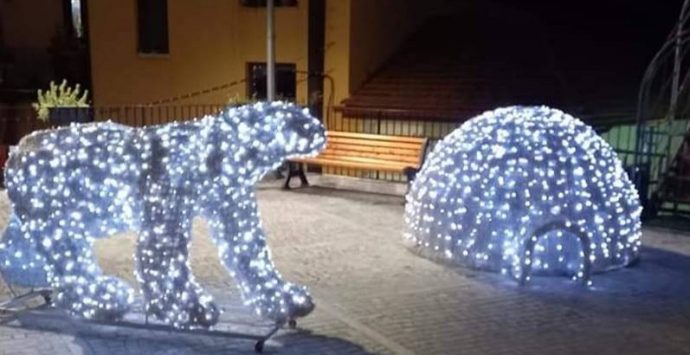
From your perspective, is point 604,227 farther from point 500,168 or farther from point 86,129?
point 86,129

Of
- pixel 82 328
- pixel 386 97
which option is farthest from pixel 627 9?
pixel 82 328

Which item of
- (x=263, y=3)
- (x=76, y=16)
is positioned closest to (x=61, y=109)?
(x=263, y=3)

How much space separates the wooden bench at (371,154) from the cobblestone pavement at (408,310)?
86.0 inches

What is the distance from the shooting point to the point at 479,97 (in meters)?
14.1

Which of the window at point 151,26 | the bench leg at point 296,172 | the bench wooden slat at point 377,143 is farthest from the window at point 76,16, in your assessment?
the bench wooden slat at point 377,143

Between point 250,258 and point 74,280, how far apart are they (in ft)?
4.40

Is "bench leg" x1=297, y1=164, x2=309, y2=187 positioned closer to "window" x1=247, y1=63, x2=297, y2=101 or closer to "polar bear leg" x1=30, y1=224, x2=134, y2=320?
"window" x1=247, y1=63, x2=297, y2=101

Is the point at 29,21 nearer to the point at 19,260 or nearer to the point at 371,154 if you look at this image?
the point at 371,154

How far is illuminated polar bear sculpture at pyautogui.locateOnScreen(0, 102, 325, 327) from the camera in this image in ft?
19.8

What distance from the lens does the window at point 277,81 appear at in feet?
50.3

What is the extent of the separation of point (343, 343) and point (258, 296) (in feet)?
2.31

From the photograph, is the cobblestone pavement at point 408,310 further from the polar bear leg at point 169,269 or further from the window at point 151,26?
the window at point 151,26

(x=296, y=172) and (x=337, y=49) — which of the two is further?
(x=337, y=49)

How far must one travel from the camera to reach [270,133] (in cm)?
606
